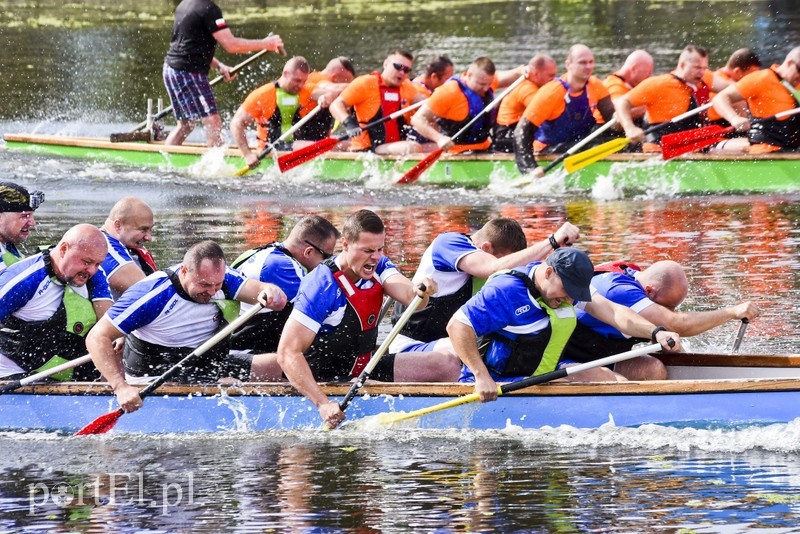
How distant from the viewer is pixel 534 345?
8.00 meters

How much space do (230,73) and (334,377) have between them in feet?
35.2

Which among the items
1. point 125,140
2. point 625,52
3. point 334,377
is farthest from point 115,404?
point 625,52

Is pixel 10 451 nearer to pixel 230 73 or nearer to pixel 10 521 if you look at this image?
pixel 10 521

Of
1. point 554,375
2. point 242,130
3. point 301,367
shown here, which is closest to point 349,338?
point 301,367

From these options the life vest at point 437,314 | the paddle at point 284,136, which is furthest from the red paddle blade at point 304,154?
the life vest at point 437,314

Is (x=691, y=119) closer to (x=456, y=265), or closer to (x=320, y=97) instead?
(x=320, y=97)

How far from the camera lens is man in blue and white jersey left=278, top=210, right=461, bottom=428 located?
792 centimetres

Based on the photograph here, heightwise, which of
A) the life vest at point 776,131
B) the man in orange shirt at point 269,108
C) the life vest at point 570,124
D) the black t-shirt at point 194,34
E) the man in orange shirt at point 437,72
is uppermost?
the black t-shirt at point 194,34

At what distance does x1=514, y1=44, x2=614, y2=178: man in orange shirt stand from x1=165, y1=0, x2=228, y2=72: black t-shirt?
3.75 metres

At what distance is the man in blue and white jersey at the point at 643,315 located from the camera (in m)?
8.36

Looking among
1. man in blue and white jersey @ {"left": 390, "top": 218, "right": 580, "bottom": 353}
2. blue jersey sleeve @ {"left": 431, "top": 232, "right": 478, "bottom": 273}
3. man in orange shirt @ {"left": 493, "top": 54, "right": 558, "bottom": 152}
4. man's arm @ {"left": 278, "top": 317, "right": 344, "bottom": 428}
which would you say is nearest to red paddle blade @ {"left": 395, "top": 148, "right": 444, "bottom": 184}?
man in orange shirt @ {"left": 493, "top": 54, "right": 558, "bottom": 152}

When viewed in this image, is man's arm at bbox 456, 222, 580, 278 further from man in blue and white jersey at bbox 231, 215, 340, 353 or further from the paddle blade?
→ the paddle blade

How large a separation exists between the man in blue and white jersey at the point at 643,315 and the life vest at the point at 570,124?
7.47 meters

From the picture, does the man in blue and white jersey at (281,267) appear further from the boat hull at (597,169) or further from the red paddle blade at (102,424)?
the boat hull at (597,169)
